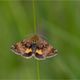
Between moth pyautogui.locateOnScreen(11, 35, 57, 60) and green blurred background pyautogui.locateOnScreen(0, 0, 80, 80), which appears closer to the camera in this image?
moth pyautogui.locateOnScreen(11, 35, 57, 60)

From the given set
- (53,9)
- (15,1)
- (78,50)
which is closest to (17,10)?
(15,1)

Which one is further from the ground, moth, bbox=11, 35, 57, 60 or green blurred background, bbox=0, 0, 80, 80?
green blurred background, bbox=0, 0, 80, 80

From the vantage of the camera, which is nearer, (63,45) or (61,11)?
(63,45)

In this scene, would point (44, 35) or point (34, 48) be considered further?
point (44, 35)

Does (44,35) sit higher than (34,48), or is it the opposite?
(44,35)


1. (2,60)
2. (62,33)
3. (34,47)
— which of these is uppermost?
(62,33)

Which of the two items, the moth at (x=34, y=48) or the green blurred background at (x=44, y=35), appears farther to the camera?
the green blurred background at (x=44, y=35)

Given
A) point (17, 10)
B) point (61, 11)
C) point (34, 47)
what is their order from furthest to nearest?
point (61, 11) < point (17, 10) < point (34, 47)

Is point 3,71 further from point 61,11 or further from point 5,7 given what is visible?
point 61,11
